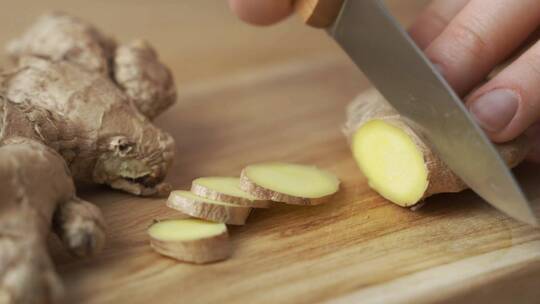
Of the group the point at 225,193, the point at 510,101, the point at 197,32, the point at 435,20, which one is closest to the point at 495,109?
the point at 510,101

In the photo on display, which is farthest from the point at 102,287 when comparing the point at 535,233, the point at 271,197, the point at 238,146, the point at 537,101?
the point at 537,101

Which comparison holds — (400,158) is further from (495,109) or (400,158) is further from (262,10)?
(262,10)

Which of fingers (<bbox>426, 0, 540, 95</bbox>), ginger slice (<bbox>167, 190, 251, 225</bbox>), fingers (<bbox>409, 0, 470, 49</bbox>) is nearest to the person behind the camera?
ginger slice (<bbox>167, 190, 251, 225</bbox>)

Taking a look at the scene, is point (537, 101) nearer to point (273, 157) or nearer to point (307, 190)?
point (307, 190)

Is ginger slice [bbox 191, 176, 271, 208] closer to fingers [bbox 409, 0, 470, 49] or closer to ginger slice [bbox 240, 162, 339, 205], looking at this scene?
ginger slice [bbox 240, 162, 339, 205]

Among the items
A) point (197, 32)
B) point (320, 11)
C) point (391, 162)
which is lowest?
point (391, 162)

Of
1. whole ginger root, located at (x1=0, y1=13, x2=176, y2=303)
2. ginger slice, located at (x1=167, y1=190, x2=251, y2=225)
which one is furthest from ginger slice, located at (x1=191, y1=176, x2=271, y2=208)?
whole ginger root, located at (x1=0, y1=13, x2=176, y2=303)
